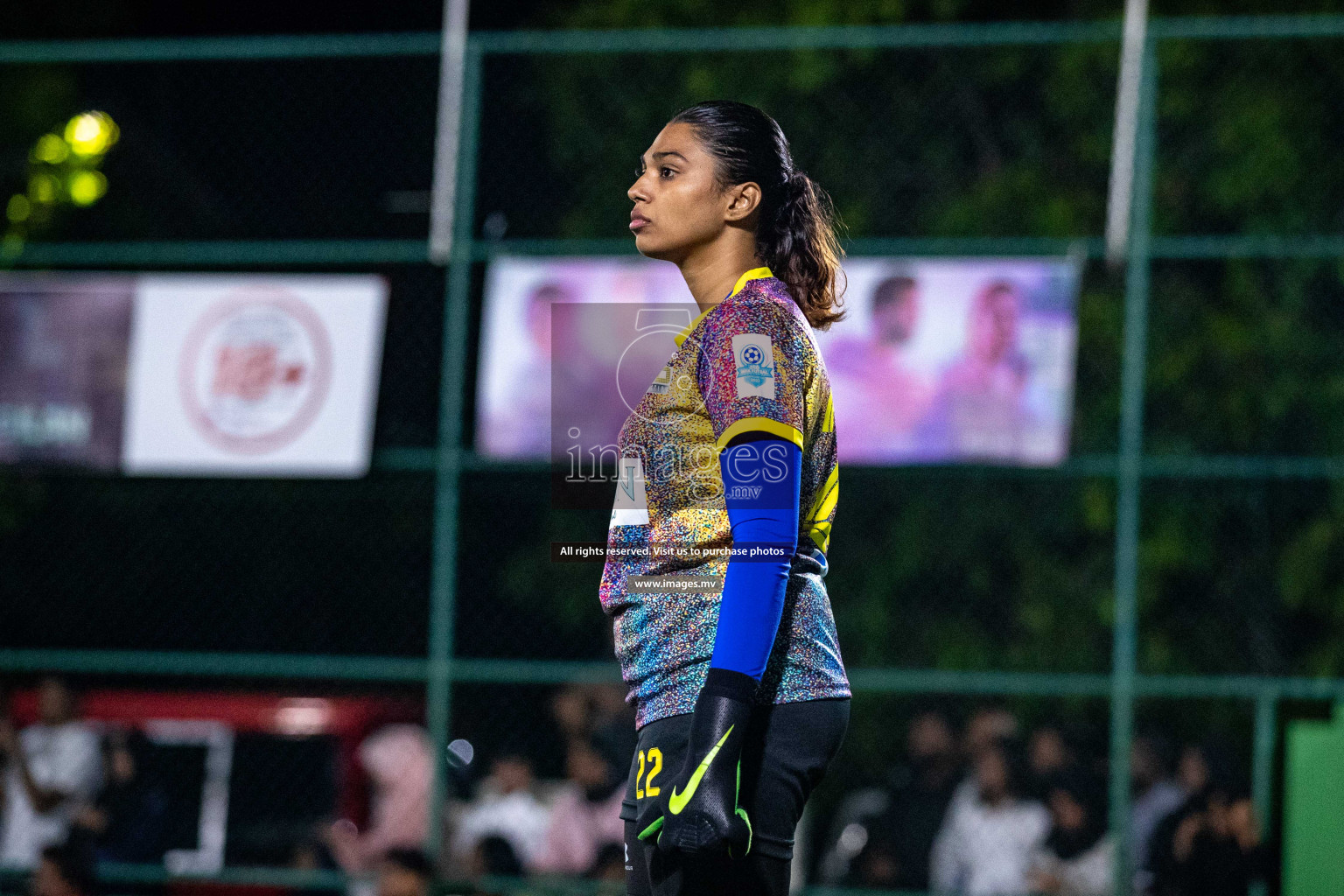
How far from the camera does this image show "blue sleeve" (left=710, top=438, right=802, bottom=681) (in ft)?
6.88

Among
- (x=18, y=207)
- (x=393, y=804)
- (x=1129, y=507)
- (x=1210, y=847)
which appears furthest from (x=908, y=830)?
(x=18, y=207)

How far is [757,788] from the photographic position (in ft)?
7.07

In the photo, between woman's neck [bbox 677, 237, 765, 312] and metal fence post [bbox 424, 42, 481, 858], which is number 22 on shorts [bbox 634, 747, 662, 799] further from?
metal fence post [bbox 424, 42, 481, 858]

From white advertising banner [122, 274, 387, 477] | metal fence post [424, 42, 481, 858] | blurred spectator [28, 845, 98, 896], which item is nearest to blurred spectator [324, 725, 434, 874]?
metal fence post [424, 42, 481, 858]

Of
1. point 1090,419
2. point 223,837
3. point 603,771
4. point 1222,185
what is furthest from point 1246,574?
point 223,837

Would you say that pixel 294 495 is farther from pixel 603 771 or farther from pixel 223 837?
pixel 603 771

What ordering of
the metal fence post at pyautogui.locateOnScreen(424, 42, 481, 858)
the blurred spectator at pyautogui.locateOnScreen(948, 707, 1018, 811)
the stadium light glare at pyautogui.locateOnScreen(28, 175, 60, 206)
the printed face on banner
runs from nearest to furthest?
the metal fence post at pyautogui.locateOnScreen(424, 42, 481, 858)
the printed face on banner
the blurred spectator at pyautogui.locateOnScreen(948, 707, 1018, 811)
the stadium light glare at pyautogui.locateOnScreen(28, 175, 60, 206)

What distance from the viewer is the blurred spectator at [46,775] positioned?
6.42m

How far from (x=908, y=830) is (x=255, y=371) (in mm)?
3418

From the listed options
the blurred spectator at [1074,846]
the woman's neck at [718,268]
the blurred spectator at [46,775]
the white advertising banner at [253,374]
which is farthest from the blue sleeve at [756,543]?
the blurred spectator at [46,775]

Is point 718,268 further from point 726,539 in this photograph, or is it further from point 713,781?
point 713,781

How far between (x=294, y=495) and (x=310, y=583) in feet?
2.24

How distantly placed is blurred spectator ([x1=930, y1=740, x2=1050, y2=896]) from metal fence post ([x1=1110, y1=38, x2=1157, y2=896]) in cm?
60

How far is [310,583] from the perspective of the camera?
12.0 metres
